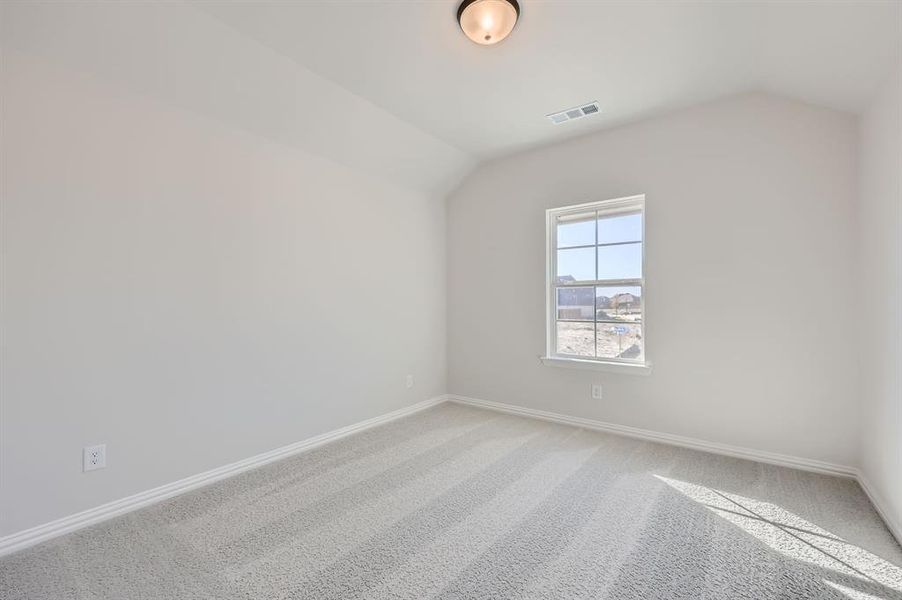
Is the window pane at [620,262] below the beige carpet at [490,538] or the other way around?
the other way around

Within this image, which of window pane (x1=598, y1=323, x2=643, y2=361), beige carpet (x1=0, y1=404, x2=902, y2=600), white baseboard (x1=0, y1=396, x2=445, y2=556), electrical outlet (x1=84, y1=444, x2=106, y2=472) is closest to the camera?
beige carpet (x1=0, y1=404, x2=902, y2=600)

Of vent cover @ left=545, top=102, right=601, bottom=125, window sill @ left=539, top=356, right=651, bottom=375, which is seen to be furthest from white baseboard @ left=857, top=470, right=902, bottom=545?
vent cover @ left=545, top=102, right=601, bottom=125

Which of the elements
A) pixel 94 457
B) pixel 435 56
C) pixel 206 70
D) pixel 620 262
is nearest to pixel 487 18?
pixel 435 56

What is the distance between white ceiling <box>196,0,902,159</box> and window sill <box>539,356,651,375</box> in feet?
6.85

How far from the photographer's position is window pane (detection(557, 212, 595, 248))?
3.64 m

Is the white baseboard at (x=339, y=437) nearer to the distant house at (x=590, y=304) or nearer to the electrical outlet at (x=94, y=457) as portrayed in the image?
the electrical outlet at (x=94, y=457)

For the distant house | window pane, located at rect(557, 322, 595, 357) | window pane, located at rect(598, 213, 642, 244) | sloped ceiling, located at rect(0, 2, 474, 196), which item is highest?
sloped ceiling, located at rect(0, 2, 474, 196)

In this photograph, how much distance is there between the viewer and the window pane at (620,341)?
3352 mm

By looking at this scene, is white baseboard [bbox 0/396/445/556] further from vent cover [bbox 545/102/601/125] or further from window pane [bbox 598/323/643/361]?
vent cover [bbox 545/102/601/125]

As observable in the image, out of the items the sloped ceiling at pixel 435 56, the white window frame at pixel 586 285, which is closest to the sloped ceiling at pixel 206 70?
the sloped ceiling at pixel 435 56

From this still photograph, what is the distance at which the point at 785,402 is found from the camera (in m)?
2.71

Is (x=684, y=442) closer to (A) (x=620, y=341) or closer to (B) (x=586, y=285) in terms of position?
(A) (x=620, y=341)

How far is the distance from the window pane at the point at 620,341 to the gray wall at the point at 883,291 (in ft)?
4.40

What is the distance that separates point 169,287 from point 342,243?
1.38 m
